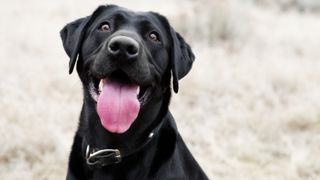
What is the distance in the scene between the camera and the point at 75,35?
3822mm

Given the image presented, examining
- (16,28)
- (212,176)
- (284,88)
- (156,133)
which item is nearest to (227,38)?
(284,88)

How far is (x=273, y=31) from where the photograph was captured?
1097 centimetres

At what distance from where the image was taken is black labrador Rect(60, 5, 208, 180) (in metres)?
3.49

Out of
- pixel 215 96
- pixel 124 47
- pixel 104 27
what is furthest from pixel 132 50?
pixel 215 96

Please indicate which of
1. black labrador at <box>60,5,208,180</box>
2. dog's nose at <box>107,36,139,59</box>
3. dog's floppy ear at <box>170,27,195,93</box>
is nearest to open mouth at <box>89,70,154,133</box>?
black labrador at <box>60,5,208,180</box>

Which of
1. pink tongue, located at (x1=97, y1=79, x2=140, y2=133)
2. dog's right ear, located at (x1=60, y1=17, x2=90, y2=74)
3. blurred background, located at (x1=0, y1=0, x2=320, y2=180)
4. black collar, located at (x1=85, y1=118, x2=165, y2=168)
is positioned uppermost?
dog's right ear, located at (x1=60, y1=17, x2=90, y2=74)

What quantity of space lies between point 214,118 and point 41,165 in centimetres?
210

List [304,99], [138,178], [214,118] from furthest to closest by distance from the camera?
[304,99], [214,118], [138,178]

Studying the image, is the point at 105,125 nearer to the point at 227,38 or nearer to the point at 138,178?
the point at 138,178

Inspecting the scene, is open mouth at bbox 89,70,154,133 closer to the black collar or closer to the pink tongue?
the pink tongue

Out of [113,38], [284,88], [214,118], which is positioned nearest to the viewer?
[113,38]

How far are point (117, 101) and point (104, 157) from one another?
1.23 ft

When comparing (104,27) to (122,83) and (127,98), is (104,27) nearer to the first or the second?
(122,83)

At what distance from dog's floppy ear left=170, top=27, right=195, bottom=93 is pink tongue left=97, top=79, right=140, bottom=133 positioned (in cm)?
35
